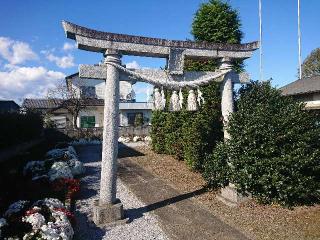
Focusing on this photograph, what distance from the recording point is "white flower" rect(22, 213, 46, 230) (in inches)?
260

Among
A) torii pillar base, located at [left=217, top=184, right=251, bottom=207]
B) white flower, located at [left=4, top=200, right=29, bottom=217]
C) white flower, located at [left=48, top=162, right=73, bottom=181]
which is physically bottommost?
torii pillar base, located at [left=217, top=184, right=251, bottom=207]

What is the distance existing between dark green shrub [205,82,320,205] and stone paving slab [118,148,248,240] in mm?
1783

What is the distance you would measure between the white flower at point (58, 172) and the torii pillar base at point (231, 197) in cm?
616

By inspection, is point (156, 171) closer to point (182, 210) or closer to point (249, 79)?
point (182, 210)

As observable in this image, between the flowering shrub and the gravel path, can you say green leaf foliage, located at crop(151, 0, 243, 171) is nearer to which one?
the gravel path

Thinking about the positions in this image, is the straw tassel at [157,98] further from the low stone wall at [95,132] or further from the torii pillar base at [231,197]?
the low stone wall at [95,132]

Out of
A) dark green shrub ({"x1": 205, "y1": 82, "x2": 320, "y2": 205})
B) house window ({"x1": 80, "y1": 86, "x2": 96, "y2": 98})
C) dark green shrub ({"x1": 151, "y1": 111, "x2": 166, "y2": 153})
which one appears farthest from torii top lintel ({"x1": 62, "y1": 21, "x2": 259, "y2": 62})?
house window ({"x1": 80, "y1": 86, "x2": 96, "y2": 98})

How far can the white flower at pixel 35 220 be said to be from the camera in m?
6.61

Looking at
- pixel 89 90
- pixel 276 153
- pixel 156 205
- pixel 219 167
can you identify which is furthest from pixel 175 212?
pixel 89 90

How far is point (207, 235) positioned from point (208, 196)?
3.11m

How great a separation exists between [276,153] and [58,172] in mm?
8306

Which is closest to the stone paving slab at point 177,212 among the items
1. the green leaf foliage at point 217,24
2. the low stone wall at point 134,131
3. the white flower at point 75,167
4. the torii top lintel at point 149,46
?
the white flower at point 75,167

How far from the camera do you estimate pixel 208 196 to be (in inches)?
414

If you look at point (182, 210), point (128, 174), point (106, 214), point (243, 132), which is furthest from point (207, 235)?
point (128, 174)
